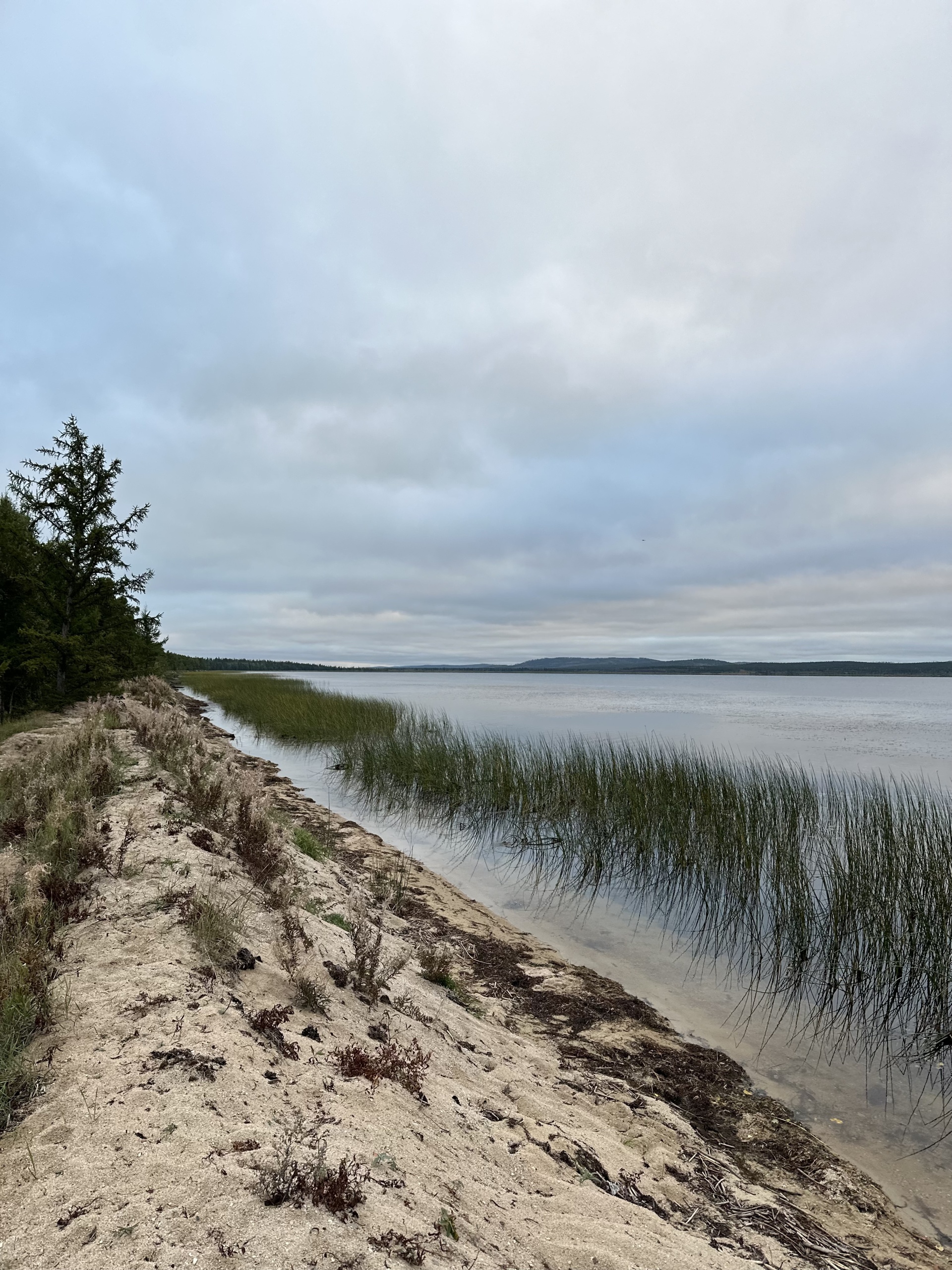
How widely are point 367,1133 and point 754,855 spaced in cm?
816

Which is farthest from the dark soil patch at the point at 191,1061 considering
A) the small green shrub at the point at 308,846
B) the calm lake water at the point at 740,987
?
the small green shrub at the point at 308,846

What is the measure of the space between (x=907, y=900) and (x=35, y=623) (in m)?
20.1

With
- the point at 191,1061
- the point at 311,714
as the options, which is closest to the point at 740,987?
the point at 191,1061

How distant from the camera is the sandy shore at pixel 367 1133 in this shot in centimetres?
214

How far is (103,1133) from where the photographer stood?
2418 mm

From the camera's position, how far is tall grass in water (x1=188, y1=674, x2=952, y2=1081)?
6.24 metres

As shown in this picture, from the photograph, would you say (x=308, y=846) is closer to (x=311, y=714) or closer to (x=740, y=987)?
(x=740, y=987)

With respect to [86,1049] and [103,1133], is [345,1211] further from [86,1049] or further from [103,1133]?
[86,1049]

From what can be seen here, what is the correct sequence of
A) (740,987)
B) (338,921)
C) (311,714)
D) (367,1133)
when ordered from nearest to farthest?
(367,1133)
(338,921)
(740,987)
(311,714)

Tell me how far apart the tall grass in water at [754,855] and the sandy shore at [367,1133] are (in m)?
2.08

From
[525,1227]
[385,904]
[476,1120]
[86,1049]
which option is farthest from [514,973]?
[86,1049]

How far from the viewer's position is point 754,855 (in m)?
9.34

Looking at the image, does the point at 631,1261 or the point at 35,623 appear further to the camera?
the point at 35,623

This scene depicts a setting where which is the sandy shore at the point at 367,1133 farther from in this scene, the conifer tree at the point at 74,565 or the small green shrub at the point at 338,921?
the conifer tree at the point at 74,565
